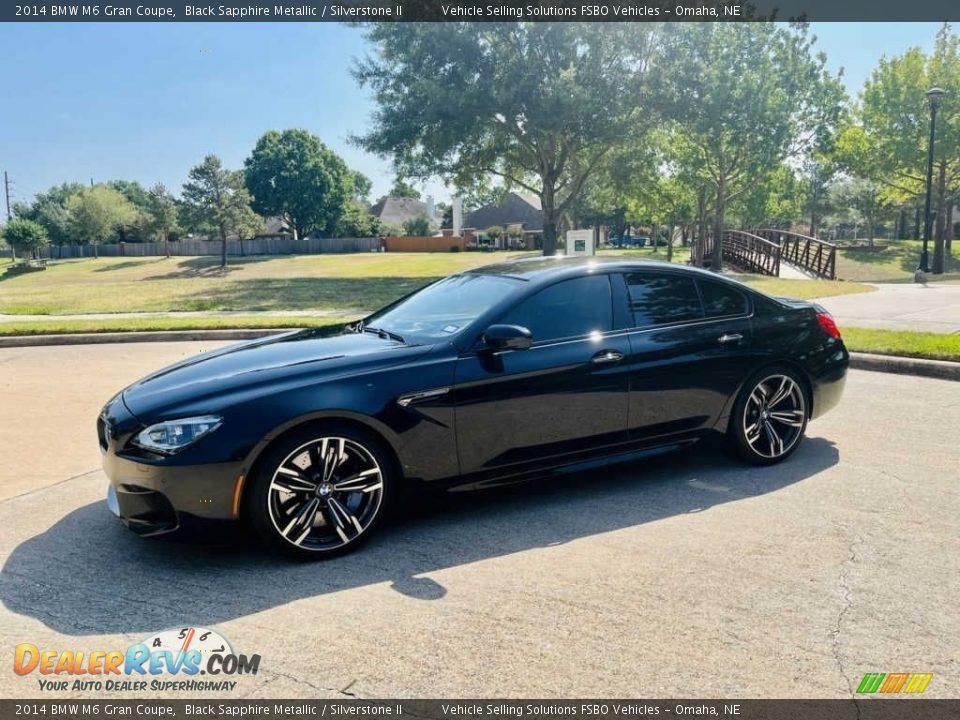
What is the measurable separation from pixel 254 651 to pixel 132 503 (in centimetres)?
123

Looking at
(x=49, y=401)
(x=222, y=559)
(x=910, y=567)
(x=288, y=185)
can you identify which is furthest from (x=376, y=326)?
(x=288, y=185)

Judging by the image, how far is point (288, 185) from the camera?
8056 centimetres

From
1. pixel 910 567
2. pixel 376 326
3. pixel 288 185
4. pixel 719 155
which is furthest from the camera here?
pixel 288 185

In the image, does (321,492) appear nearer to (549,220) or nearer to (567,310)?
(567,310)

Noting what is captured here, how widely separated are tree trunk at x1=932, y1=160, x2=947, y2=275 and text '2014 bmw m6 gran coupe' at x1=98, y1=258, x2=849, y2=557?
3191cm

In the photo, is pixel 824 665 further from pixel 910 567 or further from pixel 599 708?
pixel 910 567

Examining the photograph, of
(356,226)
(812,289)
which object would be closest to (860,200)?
(356,226)

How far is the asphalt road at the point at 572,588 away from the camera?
110 inches

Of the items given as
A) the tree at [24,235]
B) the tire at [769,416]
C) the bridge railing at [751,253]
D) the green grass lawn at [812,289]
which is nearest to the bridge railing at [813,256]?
the bridge railing at [751,253]

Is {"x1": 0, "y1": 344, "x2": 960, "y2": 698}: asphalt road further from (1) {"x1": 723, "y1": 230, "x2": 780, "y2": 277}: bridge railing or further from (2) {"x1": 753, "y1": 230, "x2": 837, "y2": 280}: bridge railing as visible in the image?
(1) {"x1": 723, "y1": 230, "x2": 780, "y2": 277}: bridge railing

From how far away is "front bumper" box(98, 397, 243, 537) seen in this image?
11.8ft

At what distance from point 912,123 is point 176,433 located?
40.1 m

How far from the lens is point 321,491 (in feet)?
12.5

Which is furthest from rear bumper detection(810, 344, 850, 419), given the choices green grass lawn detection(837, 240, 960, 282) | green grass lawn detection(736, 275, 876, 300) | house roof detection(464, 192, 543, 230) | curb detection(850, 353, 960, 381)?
house roof detection(464, 192, 543, 230)
